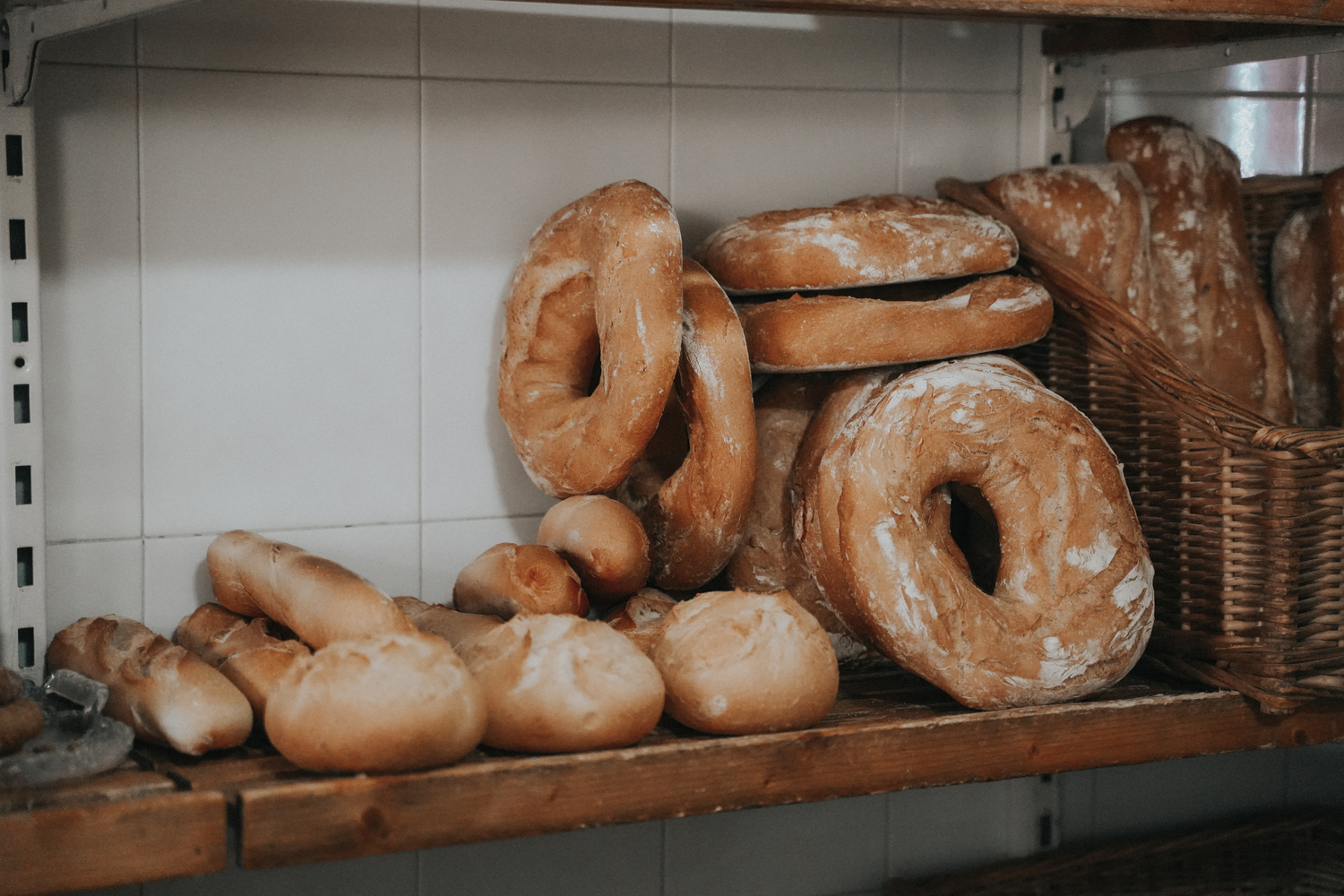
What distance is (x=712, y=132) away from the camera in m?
1.64

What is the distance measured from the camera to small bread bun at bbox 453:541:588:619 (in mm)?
1275

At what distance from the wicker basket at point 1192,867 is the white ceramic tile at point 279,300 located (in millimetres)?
983

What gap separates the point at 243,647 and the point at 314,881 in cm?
43

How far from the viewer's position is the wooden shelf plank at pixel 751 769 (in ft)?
3.26

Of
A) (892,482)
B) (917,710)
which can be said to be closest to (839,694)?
(917,710)

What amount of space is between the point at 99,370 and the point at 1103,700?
1.12m

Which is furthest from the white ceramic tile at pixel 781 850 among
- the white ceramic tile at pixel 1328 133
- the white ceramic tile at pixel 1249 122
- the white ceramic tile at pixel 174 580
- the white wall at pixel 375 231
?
the white ceramic tile at pixel 1328 133

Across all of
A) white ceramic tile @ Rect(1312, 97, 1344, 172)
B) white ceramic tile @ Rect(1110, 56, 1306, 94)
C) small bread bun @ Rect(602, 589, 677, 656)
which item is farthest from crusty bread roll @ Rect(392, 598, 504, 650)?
white ceramic tile @ Rect(1312, 97, 1344, 172)

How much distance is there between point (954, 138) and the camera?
69.6 inches

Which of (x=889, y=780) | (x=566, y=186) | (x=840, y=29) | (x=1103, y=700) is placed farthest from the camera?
(x=840, y=29)

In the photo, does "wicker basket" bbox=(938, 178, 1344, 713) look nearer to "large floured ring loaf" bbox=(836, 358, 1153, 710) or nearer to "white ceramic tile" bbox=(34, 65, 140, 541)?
"large floured ring loaf" bbox=(836, 358, 1153, 710)

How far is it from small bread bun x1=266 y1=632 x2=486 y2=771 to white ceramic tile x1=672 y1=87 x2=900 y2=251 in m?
0.78

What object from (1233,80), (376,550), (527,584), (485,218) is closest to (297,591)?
(527,584)

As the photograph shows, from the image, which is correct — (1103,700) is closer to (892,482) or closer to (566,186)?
(892,482)
